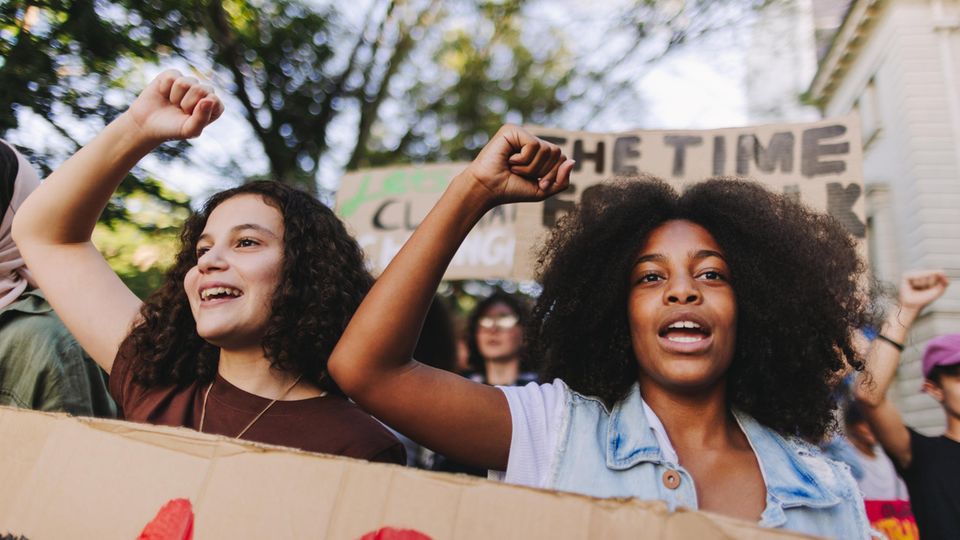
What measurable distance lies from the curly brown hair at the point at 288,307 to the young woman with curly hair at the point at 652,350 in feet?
1.38

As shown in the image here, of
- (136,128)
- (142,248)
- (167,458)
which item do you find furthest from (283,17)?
(167,458)

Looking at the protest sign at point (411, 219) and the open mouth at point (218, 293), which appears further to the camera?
the protest sign at point (411, 219)

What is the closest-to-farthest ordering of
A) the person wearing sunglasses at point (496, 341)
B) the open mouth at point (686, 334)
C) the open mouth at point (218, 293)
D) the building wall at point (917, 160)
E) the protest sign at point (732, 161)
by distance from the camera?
the open mouth at point (686, 334), the open mouth at point (218, 293), the protest sign at point (732, 161), the person wearing sunglasses at point (496, 341), the building wall at point (917, 160)

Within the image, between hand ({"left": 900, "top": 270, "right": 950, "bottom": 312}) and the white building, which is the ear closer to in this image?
hand ({"left": 900, "top": 270, "right": 950, "bottom": 312})

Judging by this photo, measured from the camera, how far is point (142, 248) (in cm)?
387

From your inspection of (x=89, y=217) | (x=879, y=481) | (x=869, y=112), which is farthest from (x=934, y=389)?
(x=869, y=112)

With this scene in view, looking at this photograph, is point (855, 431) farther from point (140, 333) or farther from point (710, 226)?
point (140, 333)

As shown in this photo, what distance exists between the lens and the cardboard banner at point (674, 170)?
3791 millimetres

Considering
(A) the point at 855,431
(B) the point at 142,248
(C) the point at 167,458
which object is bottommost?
(A) the point at 855,431

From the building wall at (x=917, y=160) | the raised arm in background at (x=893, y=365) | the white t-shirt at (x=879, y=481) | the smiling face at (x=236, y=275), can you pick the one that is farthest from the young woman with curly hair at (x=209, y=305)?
the building wall at (x=917, y=160)

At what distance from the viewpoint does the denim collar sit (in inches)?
56.1

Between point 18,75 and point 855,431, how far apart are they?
11.2 ft

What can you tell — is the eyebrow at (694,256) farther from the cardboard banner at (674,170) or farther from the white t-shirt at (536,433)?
the cardboard banner at (674,170)

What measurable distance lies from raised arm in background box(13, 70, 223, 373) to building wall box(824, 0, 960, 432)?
28.3 feet
